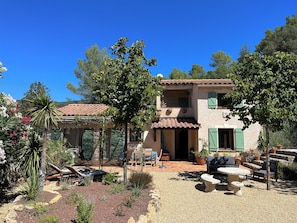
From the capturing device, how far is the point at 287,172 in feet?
38.7

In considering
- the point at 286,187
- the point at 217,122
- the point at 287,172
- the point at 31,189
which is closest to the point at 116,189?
the point at 31,189

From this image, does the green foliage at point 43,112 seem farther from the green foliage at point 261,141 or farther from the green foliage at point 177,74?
the green foliage at point 177,74

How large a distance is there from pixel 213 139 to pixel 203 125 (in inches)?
54.1

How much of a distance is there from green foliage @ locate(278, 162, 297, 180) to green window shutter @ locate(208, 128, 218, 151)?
590 cm

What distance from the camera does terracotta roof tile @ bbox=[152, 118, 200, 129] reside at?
16969mm

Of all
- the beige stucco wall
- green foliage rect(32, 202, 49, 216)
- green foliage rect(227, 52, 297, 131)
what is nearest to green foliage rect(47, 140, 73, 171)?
green foliage rect(32, 202, 49, 216)

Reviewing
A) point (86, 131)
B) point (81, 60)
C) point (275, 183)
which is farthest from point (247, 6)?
point (81, 60)

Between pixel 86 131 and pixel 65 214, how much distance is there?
37.3 feet

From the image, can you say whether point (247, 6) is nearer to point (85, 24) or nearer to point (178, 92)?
point (178, 92)

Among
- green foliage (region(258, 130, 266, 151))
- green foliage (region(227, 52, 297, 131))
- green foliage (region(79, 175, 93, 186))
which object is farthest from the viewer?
green foliage (region(258, 130, 266, 151))

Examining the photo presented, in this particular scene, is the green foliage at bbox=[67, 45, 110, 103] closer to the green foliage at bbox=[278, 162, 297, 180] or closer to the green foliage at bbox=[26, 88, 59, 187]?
the green foliage at bbox=[26, 88, 59, 187]

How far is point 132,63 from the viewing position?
9.26 meters

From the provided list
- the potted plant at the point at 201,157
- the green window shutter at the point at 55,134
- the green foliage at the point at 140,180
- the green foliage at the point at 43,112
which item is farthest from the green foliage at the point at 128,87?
the green window shutter at the point at 55,134

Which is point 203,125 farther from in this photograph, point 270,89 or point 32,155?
point 32,155
